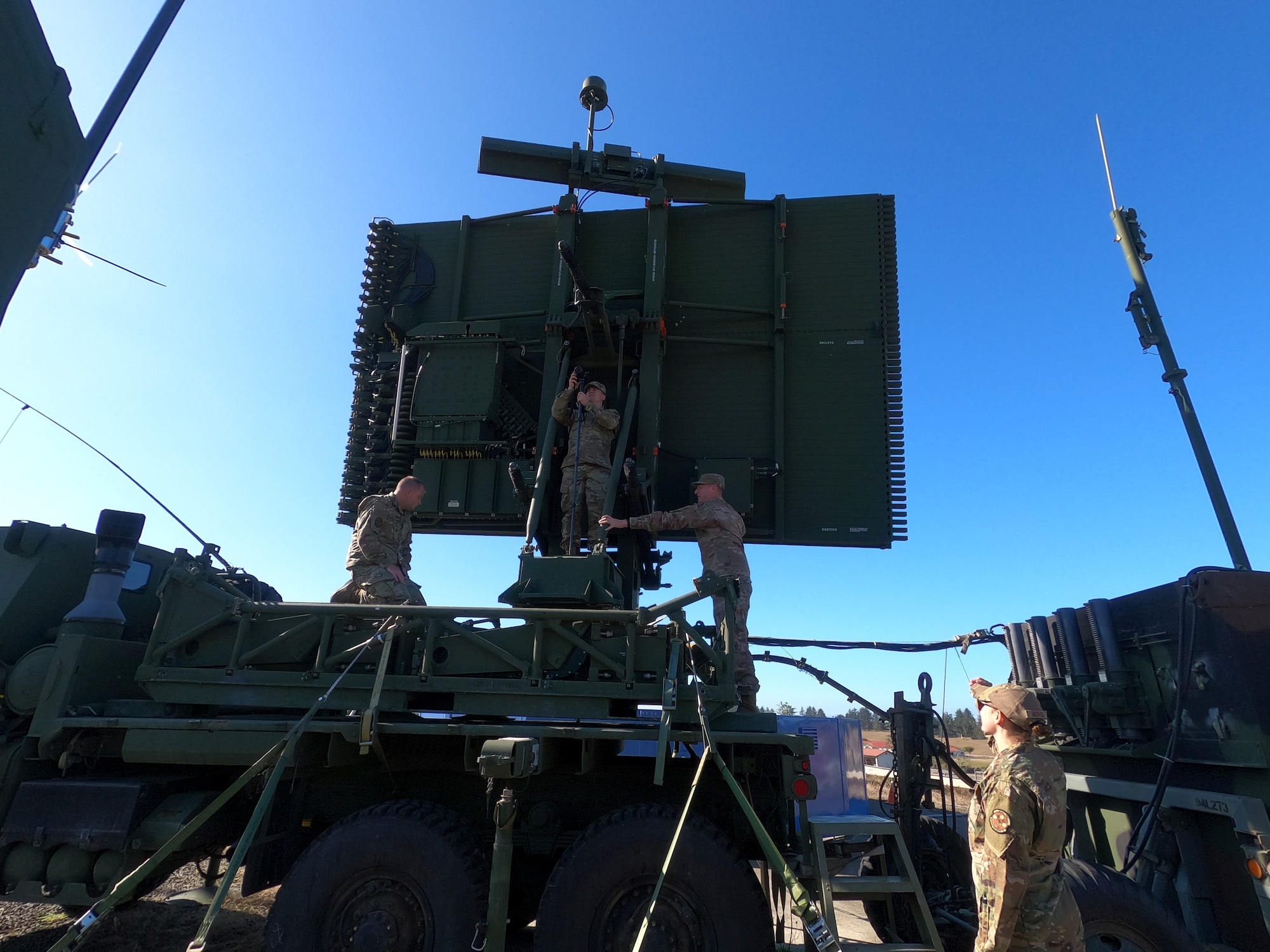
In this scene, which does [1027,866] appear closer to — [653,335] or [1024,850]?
[1024,850]

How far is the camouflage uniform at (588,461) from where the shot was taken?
6.38 meters

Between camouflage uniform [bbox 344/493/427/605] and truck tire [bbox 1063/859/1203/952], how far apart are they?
441 cm

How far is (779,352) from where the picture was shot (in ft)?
25.2

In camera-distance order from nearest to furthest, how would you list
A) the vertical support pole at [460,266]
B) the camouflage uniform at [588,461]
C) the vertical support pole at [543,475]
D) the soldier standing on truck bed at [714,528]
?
the soldier standing on truck bed at [714,528] < the vertical support pole at [543,475] < the camouflage uniform at [588,461] < the vertical support pole at [460,266]

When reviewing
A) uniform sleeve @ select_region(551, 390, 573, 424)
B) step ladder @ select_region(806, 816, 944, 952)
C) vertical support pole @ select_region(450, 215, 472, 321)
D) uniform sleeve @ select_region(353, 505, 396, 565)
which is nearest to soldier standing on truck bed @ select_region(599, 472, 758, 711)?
uniform sleeve @ select_region(551, 390, 573, 424)

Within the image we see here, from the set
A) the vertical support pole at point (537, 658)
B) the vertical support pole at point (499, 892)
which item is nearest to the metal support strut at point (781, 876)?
the vertical support pole at point (499, 892)

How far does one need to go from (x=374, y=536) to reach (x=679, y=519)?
7.64ft

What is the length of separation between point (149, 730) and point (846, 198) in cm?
774

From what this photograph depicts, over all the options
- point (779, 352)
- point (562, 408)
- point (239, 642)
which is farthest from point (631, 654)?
point (779, 352)

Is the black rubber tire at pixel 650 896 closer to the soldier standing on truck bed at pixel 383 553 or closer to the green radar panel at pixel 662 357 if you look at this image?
the soldier standing on truck bed at pixel 383 553

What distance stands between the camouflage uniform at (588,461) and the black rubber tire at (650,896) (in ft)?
9.13

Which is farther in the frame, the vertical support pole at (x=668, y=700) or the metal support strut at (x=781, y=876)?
the vertical support pole at (x=668, y=700)

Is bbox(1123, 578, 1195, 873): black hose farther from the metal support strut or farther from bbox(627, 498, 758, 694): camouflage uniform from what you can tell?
bbox(627, 498, 758, 694): camouflage uniform

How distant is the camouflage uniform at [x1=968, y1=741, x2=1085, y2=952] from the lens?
9.93 feet
